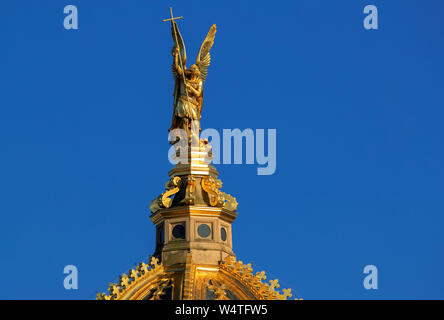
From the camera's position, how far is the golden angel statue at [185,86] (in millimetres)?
81875

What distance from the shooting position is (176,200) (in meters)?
79.6

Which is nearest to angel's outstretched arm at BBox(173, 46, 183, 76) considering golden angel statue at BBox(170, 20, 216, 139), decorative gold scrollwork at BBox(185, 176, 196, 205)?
golden angel statue at BBox(170, 20, 216, 139)

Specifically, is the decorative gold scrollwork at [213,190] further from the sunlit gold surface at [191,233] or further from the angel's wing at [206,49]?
the angel's wing at [206,49]

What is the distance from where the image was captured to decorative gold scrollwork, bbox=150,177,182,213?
79.2 metres

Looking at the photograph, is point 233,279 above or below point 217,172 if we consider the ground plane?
below

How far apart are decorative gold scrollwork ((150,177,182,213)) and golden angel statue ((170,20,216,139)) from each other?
11.2ft

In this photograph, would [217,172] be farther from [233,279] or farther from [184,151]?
[233,279]

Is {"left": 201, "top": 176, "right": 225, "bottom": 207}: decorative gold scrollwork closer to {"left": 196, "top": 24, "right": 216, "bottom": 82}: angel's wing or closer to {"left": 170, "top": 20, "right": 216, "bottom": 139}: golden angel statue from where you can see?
{"left": 170, "top": 20, "right": 216, "bottom": 139}: golden angel statue

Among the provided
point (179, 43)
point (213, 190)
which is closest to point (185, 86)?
point (179, 43)

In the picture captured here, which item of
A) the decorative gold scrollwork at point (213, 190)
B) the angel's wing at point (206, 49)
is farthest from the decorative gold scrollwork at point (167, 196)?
the angel's wing at point (206, 49)
